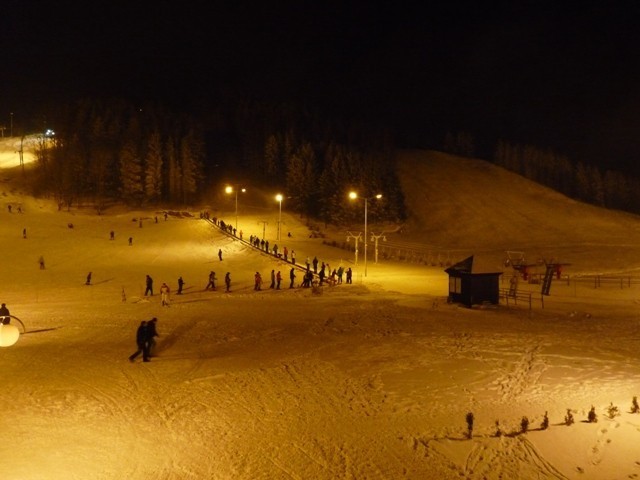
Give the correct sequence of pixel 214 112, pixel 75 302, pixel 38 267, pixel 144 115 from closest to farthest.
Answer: pixel 75 302 → pixel 38 267 → pixel 144 115 → pixel 214 112

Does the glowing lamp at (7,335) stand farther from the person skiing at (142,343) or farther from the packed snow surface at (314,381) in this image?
the person skiing at (142,343)

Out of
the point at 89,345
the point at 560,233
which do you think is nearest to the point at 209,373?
the point at 89,345

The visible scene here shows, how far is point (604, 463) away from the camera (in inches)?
363

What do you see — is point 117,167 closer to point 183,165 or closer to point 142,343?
point 183,165

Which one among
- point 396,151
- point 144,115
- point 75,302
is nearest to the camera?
point 75,302

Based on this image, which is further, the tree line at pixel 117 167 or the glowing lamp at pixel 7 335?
the tree line at pixel 117 167

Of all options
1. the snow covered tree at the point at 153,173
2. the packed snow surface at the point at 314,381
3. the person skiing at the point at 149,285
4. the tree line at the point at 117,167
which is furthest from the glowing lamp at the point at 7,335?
the snow covered tree at the point at 153,173

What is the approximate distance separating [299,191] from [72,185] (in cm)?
3366

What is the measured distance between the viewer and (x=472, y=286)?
1038 inches

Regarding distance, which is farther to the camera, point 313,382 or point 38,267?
point 38,267

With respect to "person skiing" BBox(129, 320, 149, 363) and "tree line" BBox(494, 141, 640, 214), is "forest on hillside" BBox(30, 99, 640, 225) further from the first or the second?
"person skiing" BBox(129, 320, 149, 363)

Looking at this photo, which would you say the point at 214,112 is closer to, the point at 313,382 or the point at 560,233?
the point at 560,233

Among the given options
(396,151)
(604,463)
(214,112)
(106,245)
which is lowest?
(604,463)

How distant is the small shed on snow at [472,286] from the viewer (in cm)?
2638
